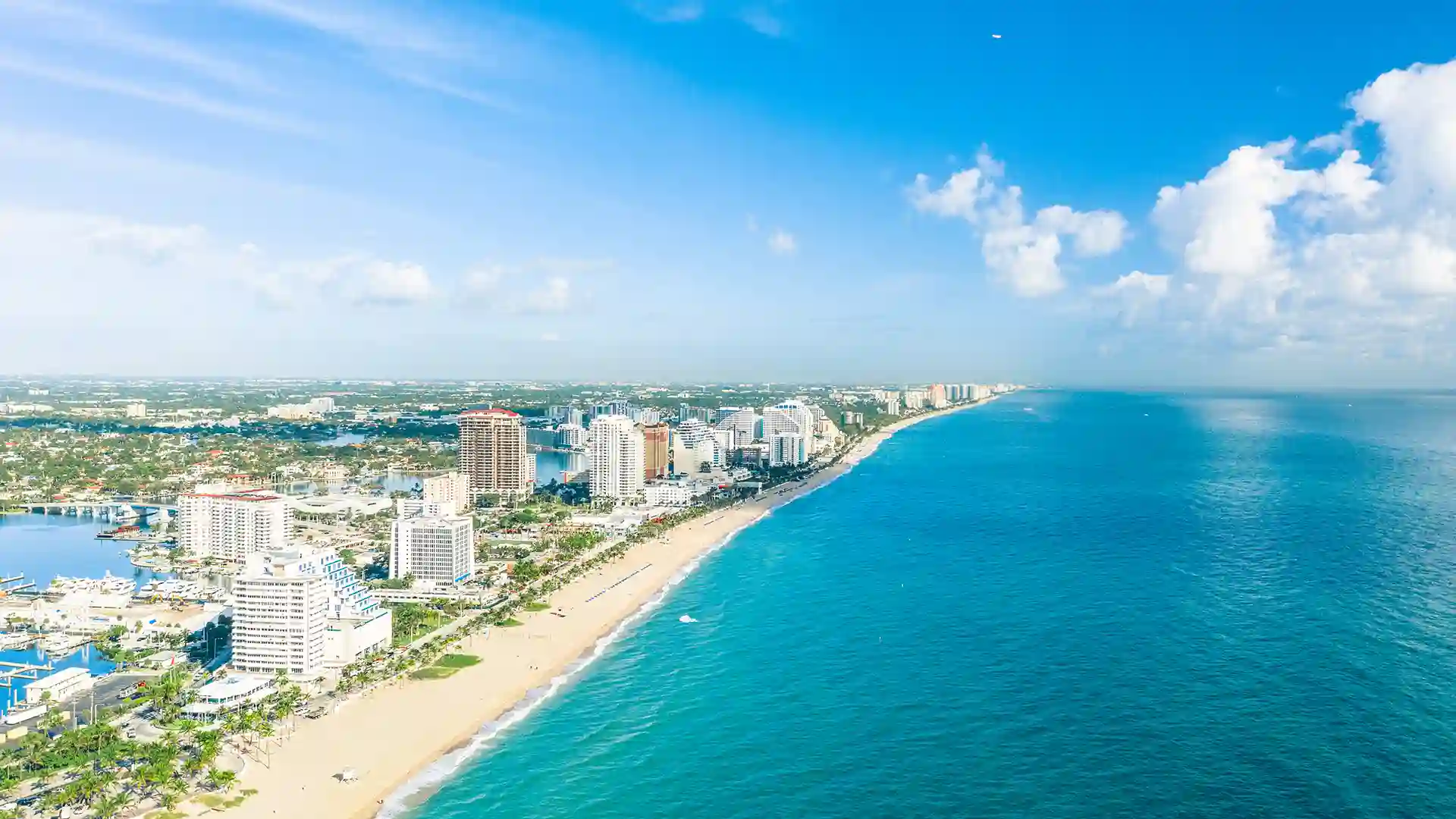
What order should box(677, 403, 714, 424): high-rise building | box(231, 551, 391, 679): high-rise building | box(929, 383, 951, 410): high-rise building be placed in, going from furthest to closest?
box(929, 383, 951, 410): high-rise building < box(677, 403, 714, 424): high-rise building < box(231, 551, 391, 679): high-rise building

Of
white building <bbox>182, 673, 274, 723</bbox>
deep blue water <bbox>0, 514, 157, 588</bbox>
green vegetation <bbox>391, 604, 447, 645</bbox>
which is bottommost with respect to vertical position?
deep blue water <bbox>0, 514, 157, 588</bbox>

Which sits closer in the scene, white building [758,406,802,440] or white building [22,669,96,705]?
white building [22,669,96,705]

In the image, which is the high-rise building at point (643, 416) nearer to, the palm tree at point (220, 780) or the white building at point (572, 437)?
the white building at point (572, 437)

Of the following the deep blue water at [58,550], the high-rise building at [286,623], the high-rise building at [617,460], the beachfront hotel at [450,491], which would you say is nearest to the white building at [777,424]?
the high-rise building at [617,460]

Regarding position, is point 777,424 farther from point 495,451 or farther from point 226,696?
point 226,696

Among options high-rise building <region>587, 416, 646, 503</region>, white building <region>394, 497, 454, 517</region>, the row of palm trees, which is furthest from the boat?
high-rise building <region>587, 416, 646, 503</region>

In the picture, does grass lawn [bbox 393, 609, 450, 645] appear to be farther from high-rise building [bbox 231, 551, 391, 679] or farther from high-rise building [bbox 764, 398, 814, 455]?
high-rise building [bbox 764, 398, 814, 455]
